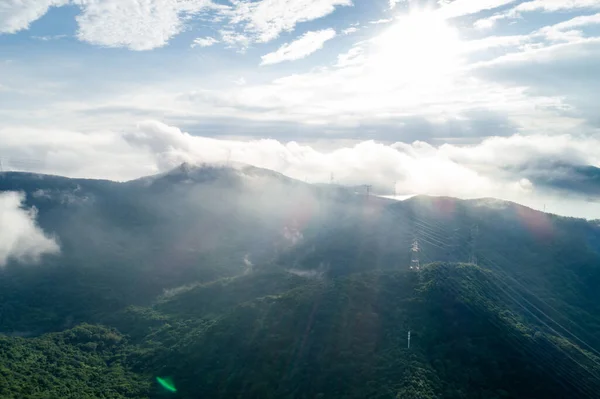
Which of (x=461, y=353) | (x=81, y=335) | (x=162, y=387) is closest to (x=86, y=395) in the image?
(x=162, y=387)

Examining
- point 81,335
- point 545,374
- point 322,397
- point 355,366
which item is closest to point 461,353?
point 545,374

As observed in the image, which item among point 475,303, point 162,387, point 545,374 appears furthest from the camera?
point 475,303

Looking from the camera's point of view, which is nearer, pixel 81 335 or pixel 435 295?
pixel 435 295

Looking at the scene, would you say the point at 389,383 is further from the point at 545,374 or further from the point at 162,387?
the point at 162,387

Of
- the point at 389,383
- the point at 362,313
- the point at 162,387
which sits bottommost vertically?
the point at 162,387

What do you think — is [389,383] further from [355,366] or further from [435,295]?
[435,295]

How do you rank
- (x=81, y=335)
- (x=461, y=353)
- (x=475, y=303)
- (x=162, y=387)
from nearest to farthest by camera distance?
1. (x=461, y=353)
2. (x=162, y=387)
3. (x=475, y=303)
4. (x=81, y=335)

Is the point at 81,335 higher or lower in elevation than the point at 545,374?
lower

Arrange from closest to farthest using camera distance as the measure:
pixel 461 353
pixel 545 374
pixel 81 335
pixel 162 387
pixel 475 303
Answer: pixel 545 374 → pixel 461 353 → pixel 162 387 → pixel 475 303 → pixel 81 335

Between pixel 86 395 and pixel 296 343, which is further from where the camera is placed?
pixel 296 343
